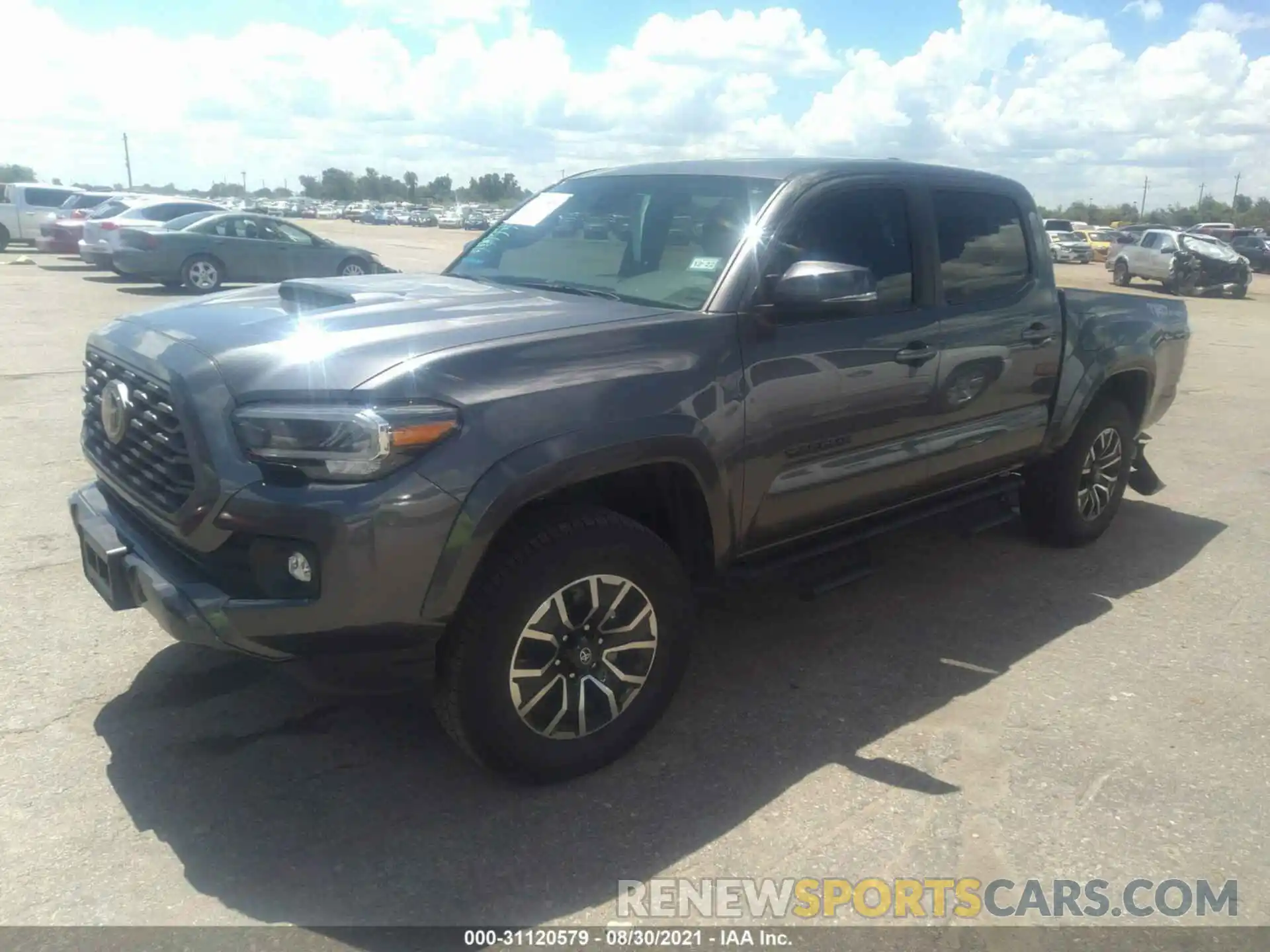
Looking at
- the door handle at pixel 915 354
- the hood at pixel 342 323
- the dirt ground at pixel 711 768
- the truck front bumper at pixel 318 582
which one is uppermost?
the hood at pixel 342 323

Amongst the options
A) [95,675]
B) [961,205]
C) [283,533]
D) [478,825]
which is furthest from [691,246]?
[95,675]

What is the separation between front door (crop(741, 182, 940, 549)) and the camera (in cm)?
360

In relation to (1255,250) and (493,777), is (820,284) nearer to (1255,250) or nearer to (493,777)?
(493,777)

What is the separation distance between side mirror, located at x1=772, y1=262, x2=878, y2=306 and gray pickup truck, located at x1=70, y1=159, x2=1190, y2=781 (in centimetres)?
1

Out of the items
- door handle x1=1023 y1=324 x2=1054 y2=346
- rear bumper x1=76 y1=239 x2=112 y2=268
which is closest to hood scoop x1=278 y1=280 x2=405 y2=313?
door handle x1=1023 y1=324 x2=1054 y2=346

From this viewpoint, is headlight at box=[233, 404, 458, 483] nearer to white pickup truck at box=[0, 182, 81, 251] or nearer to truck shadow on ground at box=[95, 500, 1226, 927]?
truck shadow on ground at box=[95, 500, 1226, 927]

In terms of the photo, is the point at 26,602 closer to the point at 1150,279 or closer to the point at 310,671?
the point at 310,671

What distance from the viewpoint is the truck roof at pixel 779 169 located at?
4.07 meters

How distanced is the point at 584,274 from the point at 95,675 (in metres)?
2.38

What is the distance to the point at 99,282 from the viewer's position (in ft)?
64.1

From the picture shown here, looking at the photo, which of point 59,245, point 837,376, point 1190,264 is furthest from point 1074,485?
point 1190,264

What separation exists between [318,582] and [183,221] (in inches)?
679

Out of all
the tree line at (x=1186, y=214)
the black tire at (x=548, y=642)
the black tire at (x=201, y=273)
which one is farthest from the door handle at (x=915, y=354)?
the tree line at (x=1186, y=214)

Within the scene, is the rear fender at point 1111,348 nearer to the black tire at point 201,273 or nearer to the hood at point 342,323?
the hood at point 342,323
